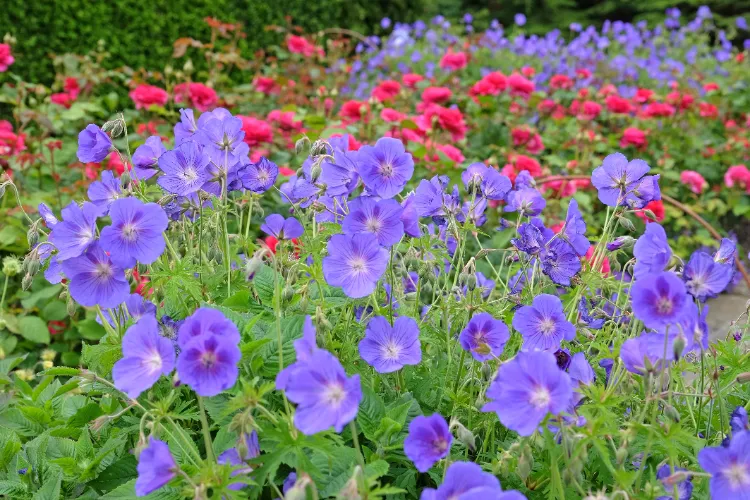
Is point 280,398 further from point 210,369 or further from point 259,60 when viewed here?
point 259,60

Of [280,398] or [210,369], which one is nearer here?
[210,369]

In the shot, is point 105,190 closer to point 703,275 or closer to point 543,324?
point 543,324

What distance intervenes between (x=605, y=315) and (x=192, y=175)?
75cm

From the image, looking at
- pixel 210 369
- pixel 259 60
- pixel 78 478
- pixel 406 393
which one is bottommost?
pixel 259 60

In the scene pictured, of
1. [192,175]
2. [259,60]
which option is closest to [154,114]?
[259,60]

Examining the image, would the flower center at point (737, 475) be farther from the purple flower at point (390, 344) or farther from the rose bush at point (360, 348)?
the purple flower at point (390, 344)

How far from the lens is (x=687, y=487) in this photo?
37.8 inches

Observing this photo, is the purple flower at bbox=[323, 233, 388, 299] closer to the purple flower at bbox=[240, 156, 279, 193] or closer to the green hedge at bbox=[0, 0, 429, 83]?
the purple flower at bbox=[240, 156, 279, 193]

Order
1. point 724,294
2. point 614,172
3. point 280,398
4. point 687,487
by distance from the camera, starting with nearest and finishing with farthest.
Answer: point 687,487
point 280,398
point 614,172
point 724,294

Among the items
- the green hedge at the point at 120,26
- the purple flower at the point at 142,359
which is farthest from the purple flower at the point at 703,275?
the green hedge at the point at 120,26

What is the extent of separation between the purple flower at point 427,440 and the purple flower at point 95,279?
0.43 metres

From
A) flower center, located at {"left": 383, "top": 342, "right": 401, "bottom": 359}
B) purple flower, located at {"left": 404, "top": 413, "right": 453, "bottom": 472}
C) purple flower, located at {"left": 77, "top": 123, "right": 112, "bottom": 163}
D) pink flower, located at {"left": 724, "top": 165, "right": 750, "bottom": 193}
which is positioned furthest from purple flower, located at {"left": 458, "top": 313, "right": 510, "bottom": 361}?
pink flower, located at {"left": 724, "top": 165, "right": 750, "bottom": 193}


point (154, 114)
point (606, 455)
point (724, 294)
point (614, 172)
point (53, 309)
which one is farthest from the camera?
point (724, 294)

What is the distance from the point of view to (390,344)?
109cm
